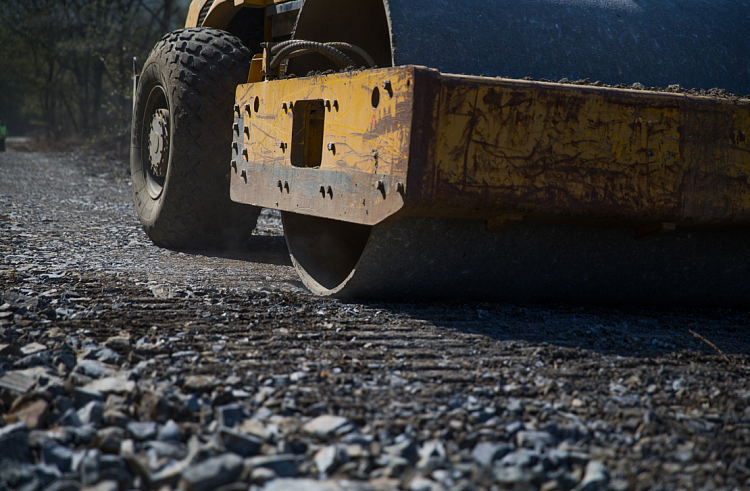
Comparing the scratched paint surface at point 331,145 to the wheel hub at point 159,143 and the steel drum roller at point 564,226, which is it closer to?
the steel drum roller at point 564,226

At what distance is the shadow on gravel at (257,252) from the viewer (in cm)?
404

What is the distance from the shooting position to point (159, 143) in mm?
4340

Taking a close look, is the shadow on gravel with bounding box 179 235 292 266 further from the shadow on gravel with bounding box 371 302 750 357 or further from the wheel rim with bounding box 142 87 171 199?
the shadow on gravel with bounding box 371 302 750 357

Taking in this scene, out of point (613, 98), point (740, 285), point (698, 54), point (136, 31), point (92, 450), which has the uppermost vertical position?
point (136, 31)

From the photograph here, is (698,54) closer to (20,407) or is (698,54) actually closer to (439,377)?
(439,377)

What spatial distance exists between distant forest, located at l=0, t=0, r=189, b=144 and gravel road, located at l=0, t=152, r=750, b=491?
14.8m

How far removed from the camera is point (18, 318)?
7.88ft

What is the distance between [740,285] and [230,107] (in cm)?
274

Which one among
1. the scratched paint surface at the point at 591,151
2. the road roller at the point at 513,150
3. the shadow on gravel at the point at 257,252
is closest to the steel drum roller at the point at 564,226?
the road roller at the point at 513,150

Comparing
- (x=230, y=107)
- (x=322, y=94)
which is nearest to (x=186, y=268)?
(x=230, y=107)

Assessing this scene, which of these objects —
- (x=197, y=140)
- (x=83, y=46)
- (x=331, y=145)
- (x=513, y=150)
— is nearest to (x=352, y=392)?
(x=513, y=150)

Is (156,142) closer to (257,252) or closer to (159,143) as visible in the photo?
(159,143)

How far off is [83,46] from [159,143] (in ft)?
68.8

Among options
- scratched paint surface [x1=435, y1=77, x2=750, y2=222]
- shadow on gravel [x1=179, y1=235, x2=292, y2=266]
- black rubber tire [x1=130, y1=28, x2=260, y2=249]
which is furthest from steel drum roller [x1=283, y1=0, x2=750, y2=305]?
black rubber tire [x1=130, y1=28, x2=260, y2=249]
